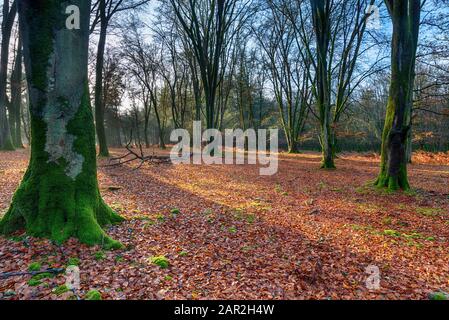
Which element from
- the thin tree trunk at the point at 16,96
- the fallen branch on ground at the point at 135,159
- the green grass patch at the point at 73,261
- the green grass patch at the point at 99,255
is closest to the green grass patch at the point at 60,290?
the green grass patch at the point at 73,261

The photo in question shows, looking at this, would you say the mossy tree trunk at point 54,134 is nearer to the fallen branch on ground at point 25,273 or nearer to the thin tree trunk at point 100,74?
the fallen branch on ground at point 25,273

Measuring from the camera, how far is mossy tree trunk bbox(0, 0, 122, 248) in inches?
138

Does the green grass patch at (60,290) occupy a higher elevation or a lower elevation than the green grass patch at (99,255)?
lower

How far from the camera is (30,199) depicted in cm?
364

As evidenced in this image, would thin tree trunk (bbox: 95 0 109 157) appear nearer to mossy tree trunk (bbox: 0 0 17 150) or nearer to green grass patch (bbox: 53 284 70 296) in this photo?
mossy tree trunk (bbox: 0 0 17 150)

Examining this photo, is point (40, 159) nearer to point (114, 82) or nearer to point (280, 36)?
point (280, 36)

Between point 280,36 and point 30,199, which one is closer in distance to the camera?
point 30,199

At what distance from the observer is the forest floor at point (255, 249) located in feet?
9.29

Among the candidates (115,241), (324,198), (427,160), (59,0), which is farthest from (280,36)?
(115,241)

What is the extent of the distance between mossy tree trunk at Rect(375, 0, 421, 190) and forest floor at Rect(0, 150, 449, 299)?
76 centimetres

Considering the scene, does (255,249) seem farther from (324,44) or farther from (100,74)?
(100,74)

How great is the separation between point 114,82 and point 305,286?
29.4m

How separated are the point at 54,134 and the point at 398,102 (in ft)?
29.4

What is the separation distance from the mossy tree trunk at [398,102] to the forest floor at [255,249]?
76 centimetres
